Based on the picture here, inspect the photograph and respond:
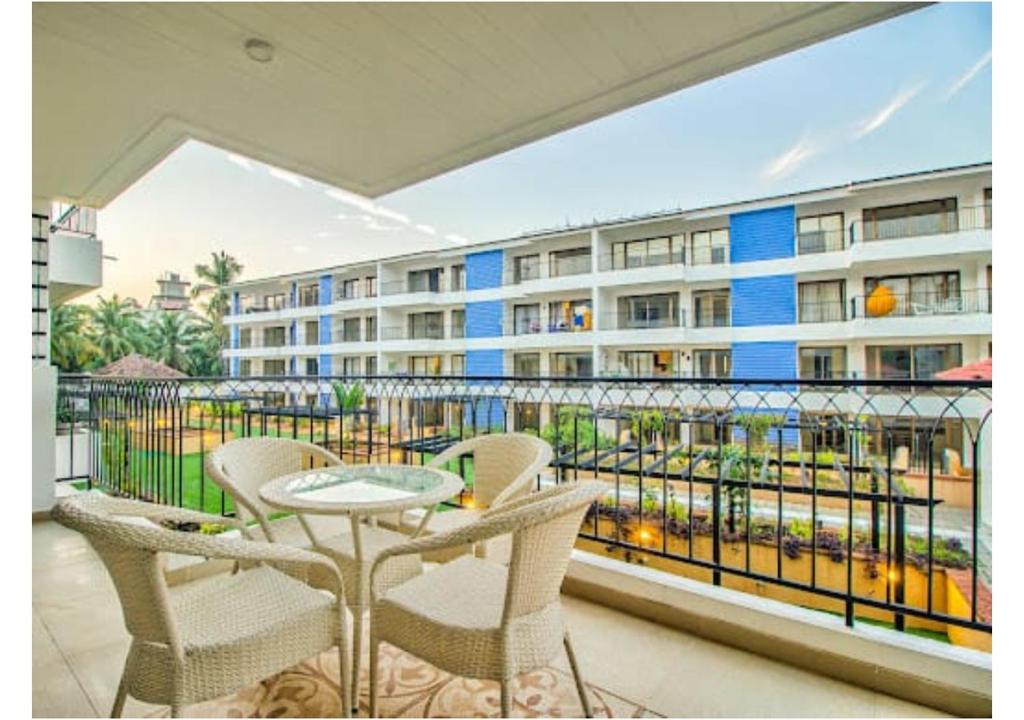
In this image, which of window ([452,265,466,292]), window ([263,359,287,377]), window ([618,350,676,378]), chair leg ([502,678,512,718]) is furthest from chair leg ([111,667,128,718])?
window ([263,359,287,377])

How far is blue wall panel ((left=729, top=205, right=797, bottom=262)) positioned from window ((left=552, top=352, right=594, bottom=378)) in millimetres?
5316

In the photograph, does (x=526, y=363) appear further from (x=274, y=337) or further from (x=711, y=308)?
(x=274, y=337)

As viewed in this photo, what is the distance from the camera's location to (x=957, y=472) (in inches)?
355

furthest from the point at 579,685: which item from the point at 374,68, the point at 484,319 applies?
the point at 484,319

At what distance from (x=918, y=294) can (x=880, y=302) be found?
3.76 ft

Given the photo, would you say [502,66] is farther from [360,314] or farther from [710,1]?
[360,314]

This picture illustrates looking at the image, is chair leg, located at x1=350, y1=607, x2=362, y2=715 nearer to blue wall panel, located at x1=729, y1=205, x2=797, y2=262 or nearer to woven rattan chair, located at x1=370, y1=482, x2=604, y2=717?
woven rattan chair, located at x1=370, y1=482, x2=604, y2=717

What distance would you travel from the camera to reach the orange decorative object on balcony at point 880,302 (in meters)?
12.8

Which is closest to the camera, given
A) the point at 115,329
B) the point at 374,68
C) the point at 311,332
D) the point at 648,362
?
the point at 374,68

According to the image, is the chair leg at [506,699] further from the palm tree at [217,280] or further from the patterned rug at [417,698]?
the palm tree at [217,280]

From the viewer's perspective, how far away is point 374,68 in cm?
221

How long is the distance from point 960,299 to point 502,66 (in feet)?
48.4

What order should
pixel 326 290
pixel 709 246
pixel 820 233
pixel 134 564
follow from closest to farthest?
pixel 134 564 → pixel 820 233 → pixel 709 246 → pixel 326 290
